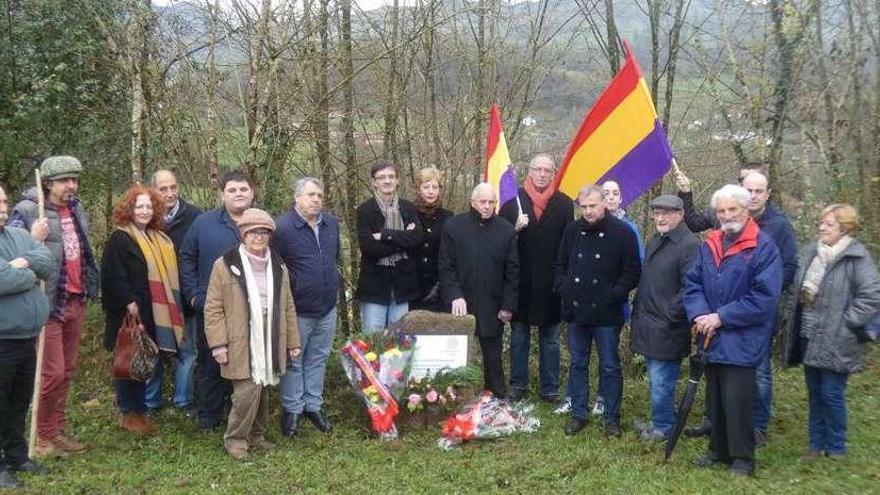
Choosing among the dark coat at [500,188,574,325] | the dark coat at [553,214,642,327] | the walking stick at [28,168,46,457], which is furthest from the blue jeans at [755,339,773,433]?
the walking stick at [28,168,46,457]

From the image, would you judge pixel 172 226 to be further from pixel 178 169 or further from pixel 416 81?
pixel 416 81

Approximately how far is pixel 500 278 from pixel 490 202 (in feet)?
2.05

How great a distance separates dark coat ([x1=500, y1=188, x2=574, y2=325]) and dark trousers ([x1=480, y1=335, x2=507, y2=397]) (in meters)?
0.33

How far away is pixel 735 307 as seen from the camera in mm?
4902

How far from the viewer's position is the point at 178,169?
809cm

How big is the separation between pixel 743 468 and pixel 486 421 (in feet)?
6.15

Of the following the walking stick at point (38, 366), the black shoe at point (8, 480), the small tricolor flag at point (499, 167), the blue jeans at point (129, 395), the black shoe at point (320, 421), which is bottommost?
the black shoe at point (320, 421)

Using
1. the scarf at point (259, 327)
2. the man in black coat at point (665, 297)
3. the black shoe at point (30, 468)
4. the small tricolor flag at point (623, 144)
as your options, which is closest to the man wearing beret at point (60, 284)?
the black shoe at point (30, 468)

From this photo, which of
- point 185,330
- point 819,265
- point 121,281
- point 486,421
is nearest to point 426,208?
point 486,421

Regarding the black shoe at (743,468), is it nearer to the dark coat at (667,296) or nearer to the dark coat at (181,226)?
the dark coat at (667,296)

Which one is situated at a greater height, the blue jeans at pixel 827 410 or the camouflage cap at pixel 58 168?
the camouflage cap at pixel 58 168

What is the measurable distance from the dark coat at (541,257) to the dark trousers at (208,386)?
2450mm

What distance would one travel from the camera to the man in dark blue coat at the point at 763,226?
18.4 feet

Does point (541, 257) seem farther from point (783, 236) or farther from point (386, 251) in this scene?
point (783, 236)
